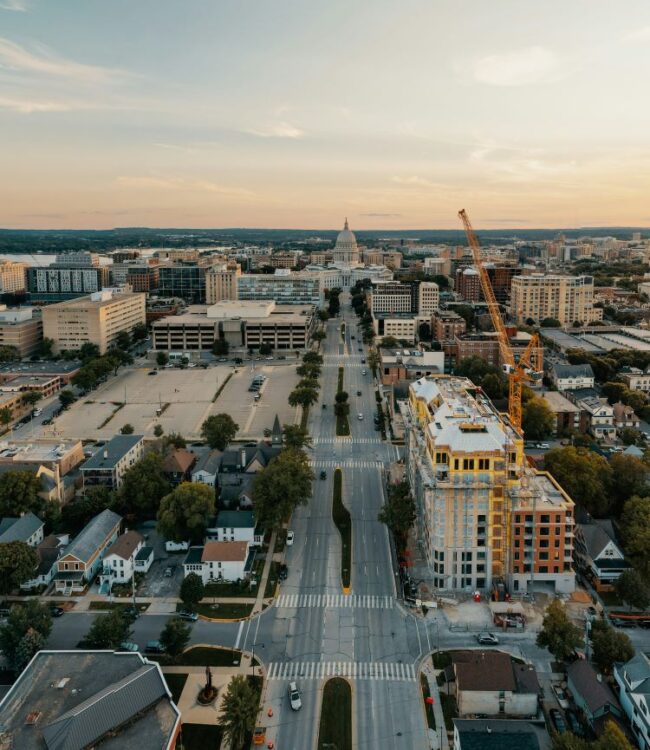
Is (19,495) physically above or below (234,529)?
above

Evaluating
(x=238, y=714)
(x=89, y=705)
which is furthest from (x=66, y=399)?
(x=238, y=714)

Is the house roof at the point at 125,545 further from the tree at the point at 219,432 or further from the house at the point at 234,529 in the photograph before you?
the tree at the point at 219,432

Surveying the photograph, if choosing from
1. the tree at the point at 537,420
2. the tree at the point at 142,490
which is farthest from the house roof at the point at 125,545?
the tree at the point at 537,420

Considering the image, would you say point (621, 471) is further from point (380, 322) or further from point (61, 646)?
point (380, 322)

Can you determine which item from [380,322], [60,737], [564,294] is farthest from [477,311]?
[60,737]

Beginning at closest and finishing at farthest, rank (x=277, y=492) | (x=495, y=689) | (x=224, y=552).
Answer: (x=495, y=689) < (x=224, y=552) < (x=277, y=492)

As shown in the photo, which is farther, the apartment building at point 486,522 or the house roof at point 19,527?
the house roof at point 19,527

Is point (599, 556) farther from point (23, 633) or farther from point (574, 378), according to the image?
point (574, 378)
